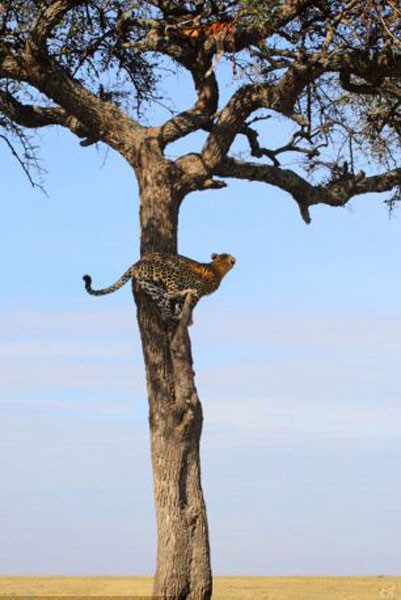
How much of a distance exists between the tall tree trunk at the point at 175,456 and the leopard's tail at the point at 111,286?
1.42ft

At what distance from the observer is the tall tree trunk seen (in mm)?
14477

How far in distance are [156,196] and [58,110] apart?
3164 millimetres

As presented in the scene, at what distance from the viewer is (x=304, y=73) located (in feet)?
52.3

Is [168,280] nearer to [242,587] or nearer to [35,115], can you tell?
[35,115]

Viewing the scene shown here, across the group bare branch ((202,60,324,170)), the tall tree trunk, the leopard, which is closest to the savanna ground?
the tall tree trunk

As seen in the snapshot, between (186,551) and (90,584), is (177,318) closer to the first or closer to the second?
(186,551)

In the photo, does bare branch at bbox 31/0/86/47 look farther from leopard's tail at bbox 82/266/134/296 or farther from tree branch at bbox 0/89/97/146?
leopard's tail at bbox 82/266/134/296

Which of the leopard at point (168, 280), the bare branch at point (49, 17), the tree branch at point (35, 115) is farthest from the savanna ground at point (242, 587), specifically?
the bare branch at point (49, 17)

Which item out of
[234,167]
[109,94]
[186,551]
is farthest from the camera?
[109,94]

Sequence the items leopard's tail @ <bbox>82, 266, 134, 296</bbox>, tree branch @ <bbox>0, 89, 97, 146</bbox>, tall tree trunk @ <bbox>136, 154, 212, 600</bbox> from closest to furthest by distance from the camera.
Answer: tall tree trunk @ <bbox>136, 154, 212, 600</bbox>
leopard's tail @ <bbox>82, 266, 134, 296</bbox>
tree branch @ <bbox>0, 89, 97, 146</bbox>

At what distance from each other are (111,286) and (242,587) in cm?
666

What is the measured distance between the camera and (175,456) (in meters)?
14.7

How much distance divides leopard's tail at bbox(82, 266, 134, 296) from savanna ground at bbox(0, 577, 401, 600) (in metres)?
4.74

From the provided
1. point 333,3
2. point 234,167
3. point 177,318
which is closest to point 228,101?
point 234,167
